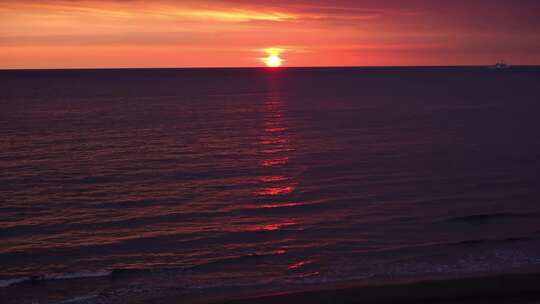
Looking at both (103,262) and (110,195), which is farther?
(110,195)

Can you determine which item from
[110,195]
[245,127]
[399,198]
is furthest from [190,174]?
[245,127]

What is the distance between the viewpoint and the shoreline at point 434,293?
11148 millimetres

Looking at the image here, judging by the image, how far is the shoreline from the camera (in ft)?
36.6

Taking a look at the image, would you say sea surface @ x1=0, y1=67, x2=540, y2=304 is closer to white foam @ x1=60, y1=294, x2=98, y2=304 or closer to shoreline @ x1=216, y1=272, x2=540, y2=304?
white foam @ x1=60, y1=294, x2=98, y2=304

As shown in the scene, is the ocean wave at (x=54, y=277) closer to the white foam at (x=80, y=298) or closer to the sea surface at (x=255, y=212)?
the sea surface at (x=255, y=212)

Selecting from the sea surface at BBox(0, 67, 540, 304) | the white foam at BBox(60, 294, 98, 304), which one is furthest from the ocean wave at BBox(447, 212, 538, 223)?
the white foam at BBox(60, 294, 98, 304)

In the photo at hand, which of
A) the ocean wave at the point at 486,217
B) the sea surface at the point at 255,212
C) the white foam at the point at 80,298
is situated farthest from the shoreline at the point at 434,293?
the ocean wave at the point at 486,217

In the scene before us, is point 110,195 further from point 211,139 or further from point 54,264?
point 211,139

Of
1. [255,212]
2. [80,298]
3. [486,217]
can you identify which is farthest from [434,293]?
[255,212]

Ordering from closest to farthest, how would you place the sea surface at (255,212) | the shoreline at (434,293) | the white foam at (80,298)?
the shoreline at (434,293), the white foam at (80,298), the sea surface at (255,212)

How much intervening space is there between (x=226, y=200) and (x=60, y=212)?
6.28 metres

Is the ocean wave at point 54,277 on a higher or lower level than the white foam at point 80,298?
higher

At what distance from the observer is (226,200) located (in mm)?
22406

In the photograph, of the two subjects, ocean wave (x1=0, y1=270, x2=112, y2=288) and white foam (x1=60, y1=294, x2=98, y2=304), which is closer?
white foam (x1=60, y1=294, x2=98, y2=304)
